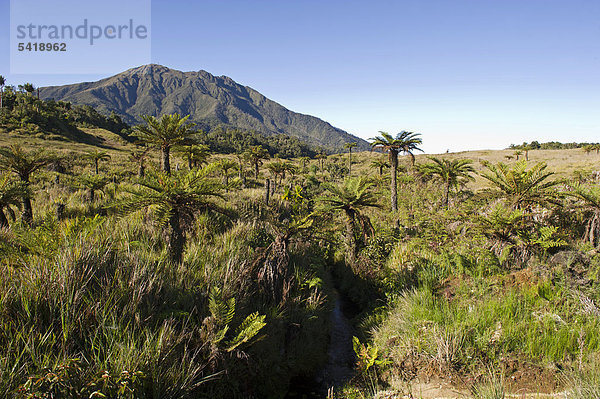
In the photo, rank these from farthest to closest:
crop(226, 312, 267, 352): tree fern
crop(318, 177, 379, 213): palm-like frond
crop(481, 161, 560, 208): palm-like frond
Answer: crop(318, 177, 379, 213): palm-like frond → crop(481, 161, 560, 208): palm-like frond → crop(226, 312, 267, 352): tree fern

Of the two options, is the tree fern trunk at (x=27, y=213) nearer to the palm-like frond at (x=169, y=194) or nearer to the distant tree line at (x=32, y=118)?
the palm-like frond at (x=169, y=194)

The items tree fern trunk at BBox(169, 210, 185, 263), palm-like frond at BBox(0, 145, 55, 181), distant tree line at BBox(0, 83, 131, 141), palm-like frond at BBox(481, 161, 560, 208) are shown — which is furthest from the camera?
distant tree line at BBox(0, 83, 131, 141)

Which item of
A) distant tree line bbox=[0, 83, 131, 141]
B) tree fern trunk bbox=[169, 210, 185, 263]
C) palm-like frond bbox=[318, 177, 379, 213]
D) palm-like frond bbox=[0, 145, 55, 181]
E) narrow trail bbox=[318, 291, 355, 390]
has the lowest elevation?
narrow trail bbox=[318, 291, 355, 390]

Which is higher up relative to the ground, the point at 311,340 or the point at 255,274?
the point at 255,274

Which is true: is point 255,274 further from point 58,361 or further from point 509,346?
point 509,346

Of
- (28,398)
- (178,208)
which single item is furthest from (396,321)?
(28,398)

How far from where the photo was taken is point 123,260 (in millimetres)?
3268

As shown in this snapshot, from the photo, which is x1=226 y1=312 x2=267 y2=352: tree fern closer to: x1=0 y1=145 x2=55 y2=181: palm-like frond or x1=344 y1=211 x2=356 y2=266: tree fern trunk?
x1=344 y1=211 x2=356 y2=266: tree fern trunk

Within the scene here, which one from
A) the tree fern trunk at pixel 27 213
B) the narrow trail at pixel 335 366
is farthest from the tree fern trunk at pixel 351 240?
the tree fern trunk at pixel 27 213

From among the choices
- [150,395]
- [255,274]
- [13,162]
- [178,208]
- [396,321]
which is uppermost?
[13,162]

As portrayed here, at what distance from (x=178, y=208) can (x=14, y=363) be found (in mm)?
2690

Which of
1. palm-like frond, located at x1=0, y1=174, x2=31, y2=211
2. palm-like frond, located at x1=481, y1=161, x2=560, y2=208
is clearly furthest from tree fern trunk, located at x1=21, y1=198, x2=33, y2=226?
palm-like frond, located at x1=481, y1=161, x2=560, y2=208

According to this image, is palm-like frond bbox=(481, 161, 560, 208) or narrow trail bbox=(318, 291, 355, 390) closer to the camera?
narrow trail bbox=(318, 291, 355, 390)

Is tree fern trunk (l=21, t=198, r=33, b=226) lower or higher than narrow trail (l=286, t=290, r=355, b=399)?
higher
